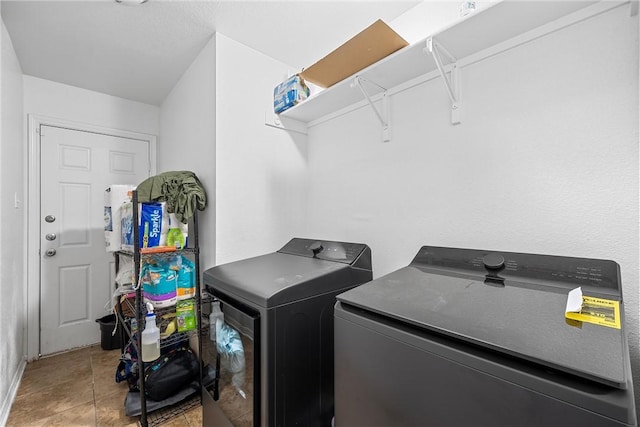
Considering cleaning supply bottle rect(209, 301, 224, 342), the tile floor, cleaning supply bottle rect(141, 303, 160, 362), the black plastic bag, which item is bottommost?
the tile floor

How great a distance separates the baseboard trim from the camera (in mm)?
1693

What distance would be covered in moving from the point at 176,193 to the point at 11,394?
70.6 inches

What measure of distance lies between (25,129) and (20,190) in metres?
0.58

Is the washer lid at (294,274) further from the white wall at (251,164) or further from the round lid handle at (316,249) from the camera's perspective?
the white wall at (251,164)

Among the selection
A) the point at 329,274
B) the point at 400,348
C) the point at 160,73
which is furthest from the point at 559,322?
the point at 160,73

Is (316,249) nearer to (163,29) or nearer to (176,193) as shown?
(176,193)

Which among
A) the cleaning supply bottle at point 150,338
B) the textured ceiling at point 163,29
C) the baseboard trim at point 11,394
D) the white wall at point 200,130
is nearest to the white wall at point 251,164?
the white wall at point 200,130

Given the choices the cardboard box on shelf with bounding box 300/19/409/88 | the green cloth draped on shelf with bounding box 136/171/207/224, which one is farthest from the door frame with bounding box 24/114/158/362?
the cardboard box on shelf with bounding box 300/19/409/88

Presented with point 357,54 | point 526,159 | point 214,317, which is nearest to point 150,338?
point 214,317

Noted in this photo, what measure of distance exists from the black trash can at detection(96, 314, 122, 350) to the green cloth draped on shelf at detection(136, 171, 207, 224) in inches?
63.9

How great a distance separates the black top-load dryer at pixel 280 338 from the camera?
1045mm

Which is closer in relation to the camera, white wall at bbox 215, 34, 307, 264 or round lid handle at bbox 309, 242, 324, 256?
round lid handle at bbox 309, 242, 324, 256

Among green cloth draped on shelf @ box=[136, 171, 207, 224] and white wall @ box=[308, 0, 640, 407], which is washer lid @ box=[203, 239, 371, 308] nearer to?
white wall @ box=[308, 0, 640, 407]

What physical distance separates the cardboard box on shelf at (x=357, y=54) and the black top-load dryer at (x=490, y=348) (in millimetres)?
1012
